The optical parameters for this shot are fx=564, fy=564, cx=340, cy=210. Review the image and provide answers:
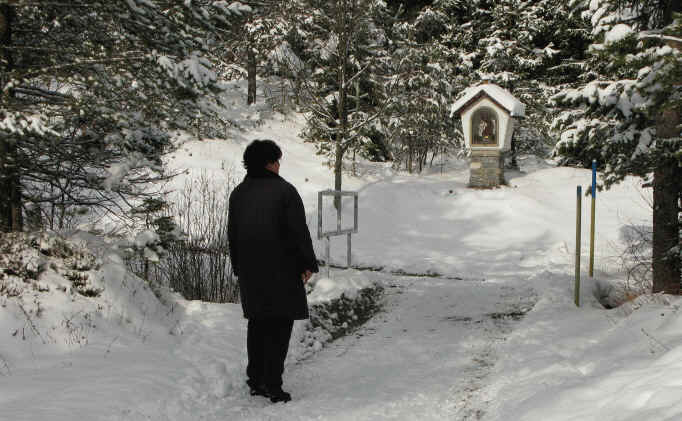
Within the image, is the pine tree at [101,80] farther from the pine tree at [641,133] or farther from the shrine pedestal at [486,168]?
the shrine pedestal at [486,168]

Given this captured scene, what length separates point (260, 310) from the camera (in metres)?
4.35

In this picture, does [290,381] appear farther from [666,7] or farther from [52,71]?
[666,7]

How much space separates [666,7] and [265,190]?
20.2 feet

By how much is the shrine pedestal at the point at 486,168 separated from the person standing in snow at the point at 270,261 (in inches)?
624

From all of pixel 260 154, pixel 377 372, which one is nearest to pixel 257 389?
pixel 377 372

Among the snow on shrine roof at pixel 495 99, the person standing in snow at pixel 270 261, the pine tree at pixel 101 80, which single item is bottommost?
the person standing in snow at pixel 270 261

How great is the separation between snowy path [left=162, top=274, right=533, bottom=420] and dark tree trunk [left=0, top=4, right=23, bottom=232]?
2.17 metres

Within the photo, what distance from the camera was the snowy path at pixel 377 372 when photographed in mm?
4156

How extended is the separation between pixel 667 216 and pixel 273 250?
5557 mm

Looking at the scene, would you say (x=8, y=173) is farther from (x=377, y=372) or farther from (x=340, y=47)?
(x=340, y=47)

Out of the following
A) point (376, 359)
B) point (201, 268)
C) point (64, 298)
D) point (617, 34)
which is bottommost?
point (376, 359)

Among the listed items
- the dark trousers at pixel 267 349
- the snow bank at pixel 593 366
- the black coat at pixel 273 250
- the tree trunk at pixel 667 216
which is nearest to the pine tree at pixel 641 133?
the tree trunk at pixel 667 216

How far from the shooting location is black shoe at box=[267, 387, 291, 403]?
4.36m

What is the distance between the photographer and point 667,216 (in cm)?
727
